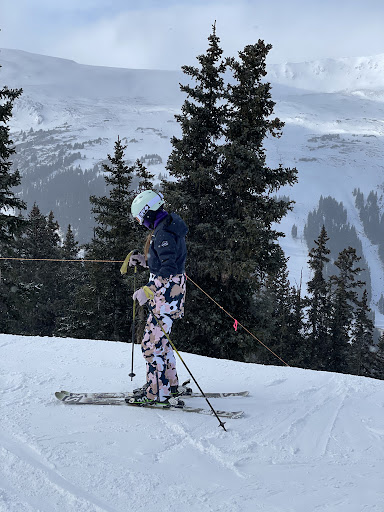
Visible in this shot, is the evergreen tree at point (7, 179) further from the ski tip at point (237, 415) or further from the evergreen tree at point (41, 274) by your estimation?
the evergreen tree at point (41, 274)

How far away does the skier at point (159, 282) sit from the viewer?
473 cm

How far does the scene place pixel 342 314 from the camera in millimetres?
37406

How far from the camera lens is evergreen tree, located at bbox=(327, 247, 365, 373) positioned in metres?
36.1

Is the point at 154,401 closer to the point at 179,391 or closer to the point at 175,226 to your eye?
the point at 179,391

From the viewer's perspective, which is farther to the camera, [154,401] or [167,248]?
[154,401]

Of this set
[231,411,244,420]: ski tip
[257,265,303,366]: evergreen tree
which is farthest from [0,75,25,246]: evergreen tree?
[257,265,303,366]: evergreen tree

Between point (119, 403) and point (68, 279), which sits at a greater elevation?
point (119, 403)

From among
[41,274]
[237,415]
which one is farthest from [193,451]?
[41,274]

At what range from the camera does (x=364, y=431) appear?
15.1 feet

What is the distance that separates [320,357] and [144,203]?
1426 inches

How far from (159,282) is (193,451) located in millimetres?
1841

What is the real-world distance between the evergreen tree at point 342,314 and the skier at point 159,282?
32.8m

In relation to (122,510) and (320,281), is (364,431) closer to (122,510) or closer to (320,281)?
(122,510)

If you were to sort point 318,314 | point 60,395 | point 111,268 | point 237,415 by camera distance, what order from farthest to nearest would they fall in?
point 318,314, point 111,268, point 60,395, point 237,415
